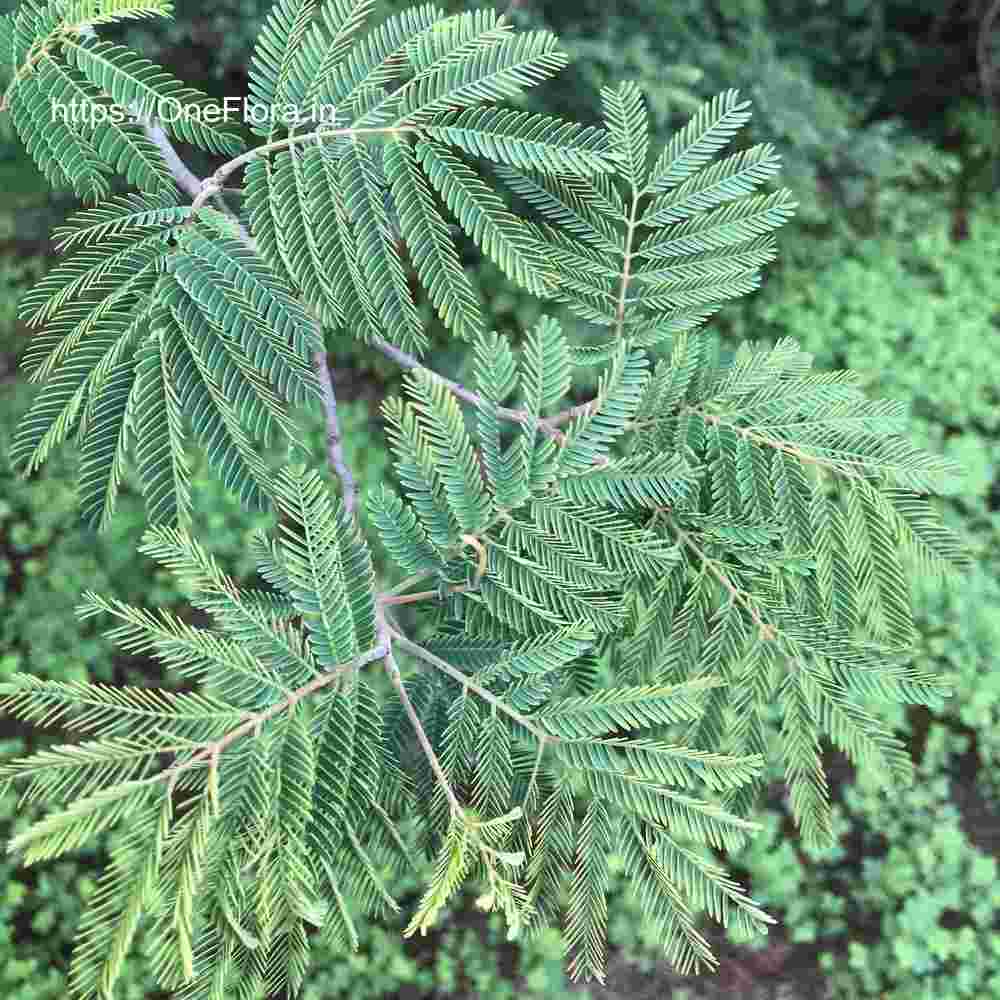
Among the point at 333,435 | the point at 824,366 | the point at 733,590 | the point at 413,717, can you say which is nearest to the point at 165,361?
the point at 333,435

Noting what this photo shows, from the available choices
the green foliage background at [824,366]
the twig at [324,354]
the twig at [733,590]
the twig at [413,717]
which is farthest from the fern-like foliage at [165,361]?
the green foliage background at [824,366]

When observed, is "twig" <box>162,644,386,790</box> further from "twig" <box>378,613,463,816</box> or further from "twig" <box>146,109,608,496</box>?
"twig" <box>146,109,608,496</box>

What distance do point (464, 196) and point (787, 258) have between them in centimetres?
355

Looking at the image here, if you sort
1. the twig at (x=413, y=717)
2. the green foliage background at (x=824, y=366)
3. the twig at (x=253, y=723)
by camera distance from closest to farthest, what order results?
the twig at (x=253, y=723) < the twig at (x=413, y=717) < the green foliage background at (x=824, y=366)

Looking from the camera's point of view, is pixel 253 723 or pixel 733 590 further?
pixel 733 590

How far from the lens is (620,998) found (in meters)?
2.93

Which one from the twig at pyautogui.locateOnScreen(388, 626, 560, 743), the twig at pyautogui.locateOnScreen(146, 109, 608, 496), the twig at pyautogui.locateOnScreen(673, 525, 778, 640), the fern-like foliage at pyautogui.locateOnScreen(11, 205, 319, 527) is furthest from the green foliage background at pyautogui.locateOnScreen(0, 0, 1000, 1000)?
the fern-like foliage at pyautogui.locateOnScreen(11, 205, 319, 527)

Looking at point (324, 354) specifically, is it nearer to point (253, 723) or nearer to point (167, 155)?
point (167, 155)

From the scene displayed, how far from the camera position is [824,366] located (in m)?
4.25

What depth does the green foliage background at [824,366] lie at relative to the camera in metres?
2.95

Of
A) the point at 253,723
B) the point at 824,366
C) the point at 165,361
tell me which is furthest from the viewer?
the point at 824,366

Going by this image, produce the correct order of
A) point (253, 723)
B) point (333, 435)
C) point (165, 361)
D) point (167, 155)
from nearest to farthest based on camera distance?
point (253, 723), point (165, 361), point (167, 155), point (333, 435)

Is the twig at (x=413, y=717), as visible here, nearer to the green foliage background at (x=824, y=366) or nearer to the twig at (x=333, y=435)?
the twig at (x=333, y=435)

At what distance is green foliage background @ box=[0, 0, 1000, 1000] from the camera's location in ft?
9.66
